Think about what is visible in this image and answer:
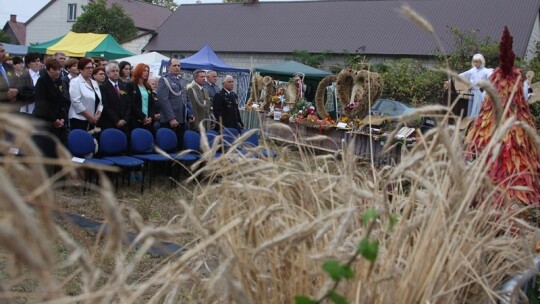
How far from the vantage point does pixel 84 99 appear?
705cm

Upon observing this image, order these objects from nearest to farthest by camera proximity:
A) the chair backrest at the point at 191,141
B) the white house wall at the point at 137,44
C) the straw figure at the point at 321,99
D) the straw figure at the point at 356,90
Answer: the chair backrest at the point at 191,141 → the straw figure at the point at 356,90 → the straw figure at the point at 321,99 → the white house wall at the point at 137,44

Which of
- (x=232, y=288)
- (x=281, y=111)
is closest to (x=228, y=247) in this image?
(x=232, y=288)

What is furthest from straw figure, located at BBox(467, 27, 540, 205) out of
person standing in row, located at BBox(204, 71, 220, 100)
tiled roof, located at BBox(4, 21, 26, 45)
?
tiled roof, located at BBox(4, 21, 26, 45)

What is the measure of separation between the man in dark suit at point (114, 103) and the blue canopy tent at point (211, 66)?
9111 mm

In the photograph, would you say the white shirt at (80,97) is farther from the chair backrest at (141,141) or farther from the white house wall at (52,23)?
the white house wall at (52,23)

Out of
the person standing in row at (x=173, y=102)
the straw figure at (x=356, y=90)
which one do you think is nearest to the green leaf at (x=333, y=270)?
the person standing in row at (x=173, y=102)

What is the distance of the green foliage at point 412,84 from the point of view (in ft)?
60.3

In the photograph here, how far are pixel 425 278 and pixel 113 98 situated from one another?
6.48m

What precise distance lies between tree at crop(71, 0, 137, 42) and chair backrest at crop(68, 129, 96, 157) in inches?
1186

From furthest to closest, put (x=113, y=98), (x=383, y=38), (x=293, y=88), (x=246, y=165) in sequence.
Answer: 1. (x=383, y=38)
2. (x=293, y=88)
3. (x=113, y=98)
4. (x=246, y=165)

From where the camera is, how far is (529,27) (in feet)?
79.8

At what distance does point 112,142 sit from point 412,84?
14.1m

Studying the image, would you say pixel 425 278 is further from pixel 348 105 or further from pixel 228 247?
pixel 348 105

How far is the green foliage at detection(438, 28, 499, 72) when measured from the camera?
19.7 metres
